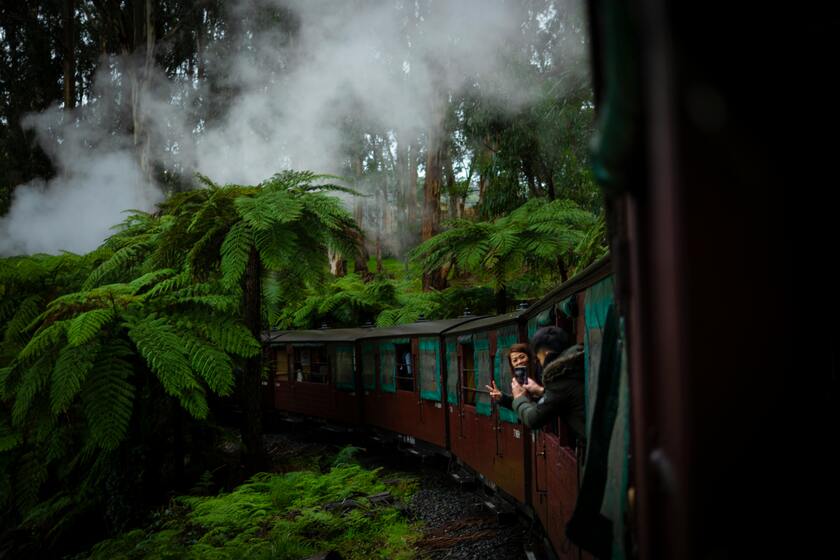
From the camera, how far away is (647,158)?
89cm

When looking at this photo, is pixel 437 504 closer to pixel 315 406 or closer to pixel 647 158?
pixel 315 406

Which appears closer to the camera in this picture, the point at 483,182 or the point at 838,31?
the point at 838,31

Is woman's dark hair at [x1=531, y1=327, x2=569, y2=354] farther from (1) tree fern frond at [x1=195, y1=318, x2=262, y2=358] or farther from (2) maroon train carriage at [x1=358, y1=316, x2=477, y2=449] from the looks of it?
(2) maroon train carriage at [x1=358, y1=316, x2=477, y2=449]

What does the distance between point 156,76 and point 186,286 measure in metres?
16.4

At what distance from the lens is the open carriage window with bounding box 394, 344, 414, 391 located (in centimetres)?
920

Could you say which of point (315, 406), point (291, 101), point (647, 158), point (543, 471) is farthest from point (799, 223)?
point (291, 101)

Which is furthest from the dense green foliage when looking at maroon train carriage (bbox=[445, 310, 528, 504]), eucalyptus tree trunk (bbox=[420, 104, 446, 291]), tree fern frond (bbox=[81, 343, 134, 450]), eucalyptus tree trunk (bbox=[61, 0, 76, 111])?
eucalyptus tree trunk (bbox=[61, 0, 76, 111])

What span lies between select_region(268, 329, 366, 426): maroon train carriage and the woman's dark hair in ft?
25.5

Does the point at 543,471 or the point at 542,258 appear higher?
the point at 542,258

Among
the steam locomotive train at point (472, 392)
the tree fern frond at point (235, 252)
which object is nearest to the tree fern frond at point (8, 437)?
the tree fern frond at point (235, 252)

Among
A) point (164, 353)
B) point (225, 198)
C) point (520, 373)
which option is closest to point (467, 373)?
point (225, 198)

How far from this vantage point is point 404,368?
9.48 metres

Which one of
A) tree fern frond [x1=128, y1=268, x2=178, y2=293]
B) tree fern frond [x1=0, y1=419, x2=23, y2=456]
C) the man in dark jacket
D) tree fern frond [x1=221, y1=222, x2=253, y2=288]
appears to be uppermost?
tree fern frond [x1=221, y1=222, x2=253, y2=288]

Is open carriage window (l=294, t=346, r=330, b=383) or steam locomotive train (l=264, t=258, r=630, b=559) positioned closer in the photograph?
steam locomotive train (l=264, t=258, r=630, b=559)
